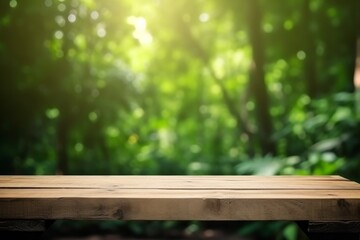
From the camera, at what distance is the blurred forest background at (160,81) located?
4.46 metres

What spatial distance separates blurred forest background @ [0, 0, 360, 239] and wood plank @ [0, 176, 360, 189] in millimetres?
1754

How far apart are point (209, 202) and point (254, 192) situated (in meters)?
0.23

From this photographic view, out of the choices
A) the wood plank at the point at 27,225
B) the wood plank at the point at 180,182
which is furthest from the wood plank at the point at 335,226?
the wood plank at the point at 27,225

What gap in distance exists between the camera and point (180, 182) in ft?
6.31

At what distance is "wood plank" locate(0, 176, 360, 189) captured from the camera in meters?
1.80

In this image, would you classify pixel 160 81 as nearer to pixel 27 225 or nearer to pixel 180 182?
pixel 180 182

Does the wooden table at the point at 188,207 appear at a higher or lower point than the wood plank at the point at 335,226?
higher

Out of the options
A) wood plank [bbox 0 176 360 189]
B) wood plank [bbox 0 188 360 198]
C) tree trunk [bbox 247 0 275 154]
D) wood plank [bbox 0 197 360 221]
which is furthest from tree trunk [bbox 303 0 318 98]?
wood plank [bbox 0 197 360 221]

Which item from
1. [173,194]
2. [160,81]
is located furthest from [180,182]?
[160,81]

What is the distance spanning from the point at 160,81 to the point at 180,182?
887 centimetres

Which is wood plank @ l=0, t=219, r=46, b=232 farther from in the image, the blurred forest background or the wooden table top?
the blurred forest background

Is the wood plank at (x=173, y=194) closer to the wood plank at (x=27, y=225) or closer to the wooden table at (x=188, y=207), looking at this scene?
the wooden table at (x=188, y=207)

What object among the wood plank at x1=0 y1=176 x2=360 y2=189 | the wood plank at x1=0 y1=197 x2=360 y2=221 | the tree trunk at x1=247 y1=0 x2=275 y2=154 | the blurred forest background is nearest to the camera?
the wood plank at x1=0 y1=197 x2=360 y2=221

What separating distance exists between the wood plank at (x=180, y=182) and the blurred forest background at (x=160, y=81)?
5.76ft
